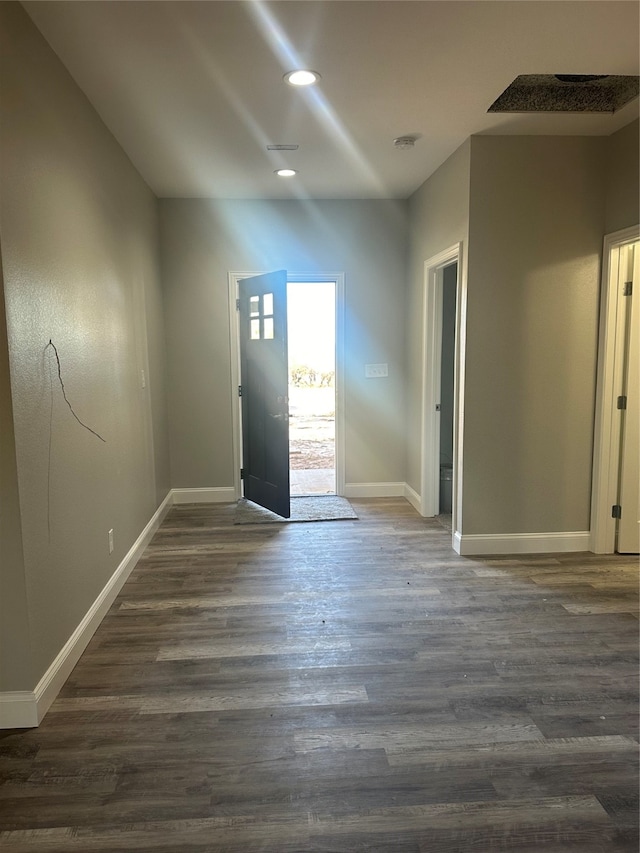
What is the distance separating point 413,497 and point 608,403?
187cm

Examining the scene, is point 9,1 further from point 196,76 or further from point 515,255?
point 515,255

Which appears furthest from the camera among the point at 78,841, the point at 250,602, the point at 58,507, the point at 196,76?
the point at 250,602

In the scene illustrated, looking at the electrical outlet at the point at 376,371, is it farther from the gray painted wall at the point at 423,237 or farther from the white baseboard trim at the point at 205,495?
the white baseboard trim at the point at 205,495

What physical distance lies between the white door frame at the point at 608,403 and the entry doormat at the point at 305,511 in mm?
1828

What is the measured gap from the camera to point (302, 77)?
259cm

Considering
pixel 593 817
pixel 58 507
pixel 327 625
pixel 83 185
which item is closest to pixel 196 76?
pixel 83 185

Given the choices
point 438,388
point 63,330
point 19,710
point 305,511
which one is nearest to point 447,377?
point 438,388

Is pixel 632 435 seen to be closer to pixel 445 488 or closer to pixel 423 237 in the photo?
pixel 445 488

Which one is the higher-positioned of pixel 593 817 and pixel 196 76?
pixel 196 76

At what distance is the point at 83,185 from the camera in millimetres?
2756

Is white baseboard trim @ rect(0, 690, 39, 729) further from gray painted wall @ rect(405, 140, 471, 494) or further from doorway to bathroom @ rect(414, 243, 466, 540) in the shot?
gray painted wall @ rect(405, 140, 471, 494)

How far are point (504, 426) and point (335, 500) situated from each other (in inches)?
76.0

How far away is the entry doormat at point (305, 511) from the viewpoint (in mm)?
4578

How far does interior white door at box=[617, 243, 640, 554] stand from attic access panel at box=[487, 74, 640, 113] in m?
0.91
